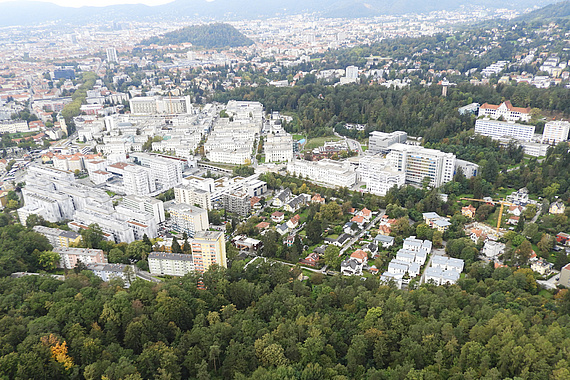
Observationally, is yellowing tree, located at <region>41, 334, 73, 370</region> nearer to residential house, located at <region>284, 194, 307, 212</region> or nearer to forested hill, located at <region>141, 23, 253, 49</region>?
residential house, located at <region>284, 194, 307, 212</region>

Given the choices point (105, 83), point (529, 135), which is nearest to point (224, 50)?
point (105, 83)

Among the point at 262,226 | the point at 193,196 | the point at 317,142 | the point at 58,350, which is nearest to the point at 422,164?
the point at 317,142

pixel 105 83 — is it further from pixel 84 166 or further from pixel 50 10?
pixel 50 10

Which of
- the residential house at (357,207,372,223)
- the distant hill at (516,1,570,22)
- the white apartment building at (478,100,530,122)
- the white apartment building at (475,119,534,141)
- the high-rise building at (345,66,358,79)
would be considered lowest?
the residential house at (357,207,372,223)

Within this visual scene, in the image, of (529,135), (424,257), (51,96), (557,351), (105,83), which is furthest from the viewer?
(105,83)

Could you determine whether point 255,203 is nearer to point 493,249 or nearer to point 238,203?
point 238,203

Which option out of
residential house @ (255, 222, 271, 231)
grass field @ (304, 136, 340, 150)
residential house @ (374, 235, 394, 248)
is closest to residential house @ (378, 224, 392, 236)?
residential house @ (374, 235, 394, 248)

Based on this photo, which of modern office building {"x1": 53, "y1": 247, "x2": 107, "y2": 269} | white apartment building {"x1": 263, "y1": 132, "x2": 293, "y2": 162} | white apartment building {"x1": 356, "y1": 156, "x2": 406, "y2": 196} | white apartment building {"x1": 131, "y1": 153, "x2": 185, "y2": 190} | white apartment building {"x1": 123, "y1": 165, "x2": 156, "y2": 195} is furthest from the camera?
white apartment building {"x1": 263, "y1": 132, "x2": 293, "y2": 162}
